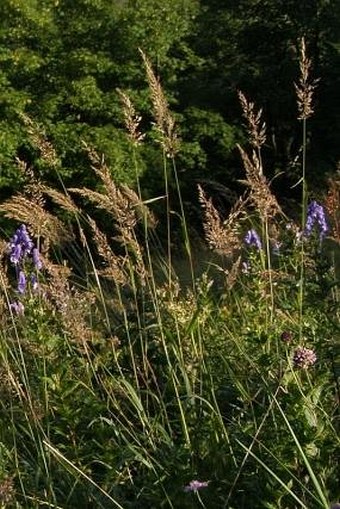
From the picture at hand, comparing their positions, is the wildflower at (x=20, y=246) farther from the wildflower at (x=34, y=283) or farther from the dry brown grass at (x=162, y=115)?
the dry brown grass at (x=162, y=115)

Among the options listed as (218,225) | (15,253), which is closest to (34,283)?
(15,253)

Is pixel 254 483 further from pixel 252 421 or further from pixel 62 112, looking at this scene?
pixel 62 112

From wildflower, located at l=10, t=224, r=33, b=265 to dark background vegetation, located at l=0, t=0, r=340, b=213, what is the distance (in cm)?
1152

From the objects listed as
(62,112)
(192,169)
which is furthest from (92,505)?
(192,169)

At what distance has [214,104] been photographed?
2202 centimetres

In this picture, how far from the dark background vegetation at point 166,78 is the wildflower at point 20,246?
37.8 ft

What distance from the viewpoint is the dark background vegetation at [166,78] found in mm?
18344

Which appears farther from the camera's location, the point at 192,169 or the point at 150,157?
the point at 192,169

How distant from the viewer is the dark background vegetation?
18.3 metres

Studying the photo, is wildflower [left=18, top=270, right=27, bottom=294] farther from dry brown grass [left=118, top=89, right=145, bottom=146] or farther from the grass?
dry brown grass [left=118, top=89, right=145, bottom=146]

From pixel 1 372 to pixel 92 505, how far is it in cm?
50

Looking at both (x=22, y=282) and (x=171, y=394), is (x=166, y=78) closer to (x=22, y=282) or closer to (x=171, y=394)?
(x=22, y=282)

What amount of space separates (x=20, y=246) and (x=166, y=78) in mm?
16064

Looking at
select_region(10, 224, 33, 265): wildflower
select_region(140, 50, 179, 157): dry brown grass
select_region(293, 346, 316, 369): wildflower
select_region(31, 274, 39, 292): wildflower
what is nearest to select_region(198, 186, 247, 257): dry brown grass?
select_region(140, 50, 179, 157): dry brown grass
